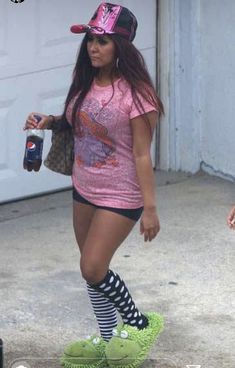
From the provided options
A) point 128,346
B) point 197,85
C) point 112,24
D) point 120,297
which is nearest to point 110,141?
point 112,24

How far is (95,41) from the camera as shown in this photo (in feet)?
16.6

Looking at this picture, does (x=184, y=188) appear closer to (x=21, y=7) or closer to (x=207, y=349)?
(x=21, y=7)

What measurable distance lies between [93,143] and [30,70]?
285 centimetres

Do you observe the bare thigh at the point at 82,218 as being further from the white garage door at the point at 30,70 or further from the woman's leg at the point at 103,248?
the white garage door at the point at 30,70

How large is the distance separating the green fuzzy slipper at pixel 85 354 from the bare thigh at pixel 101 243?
0.40 m

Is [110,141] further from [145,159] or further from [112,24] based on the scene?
[112,24]

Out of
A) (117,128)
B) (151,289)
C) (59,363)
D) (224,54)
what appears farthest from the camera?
(224,54)

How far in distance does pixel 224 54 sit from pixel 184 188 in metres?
1.02

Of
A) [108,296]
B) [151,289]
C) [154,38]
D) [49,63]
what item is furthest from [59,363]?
[154,38]

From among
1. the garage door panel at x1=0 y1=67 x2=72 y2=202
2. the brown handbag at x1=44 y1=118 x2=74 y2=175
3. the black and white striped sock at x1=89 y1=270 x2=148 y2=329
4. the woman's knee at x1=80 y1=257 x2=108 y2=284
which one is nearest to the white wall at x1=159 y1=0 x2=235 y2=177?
the garage door panel at x1=0 y1=67 x2=72 y2=202

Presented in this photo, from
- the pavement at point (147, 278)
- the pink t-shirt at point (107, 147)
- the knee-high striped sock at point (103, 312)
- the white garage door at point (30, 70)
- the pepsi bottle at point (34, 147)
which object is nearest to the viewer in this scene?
the pink t-shirt at point (107, 147)

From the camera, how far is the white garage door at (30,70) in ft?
25.3

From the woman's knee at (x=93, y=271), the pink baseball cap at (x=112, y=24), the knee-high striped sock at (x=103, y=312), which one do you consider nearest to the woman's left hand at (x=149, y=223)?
the woman's knee at (x=93, y=271)

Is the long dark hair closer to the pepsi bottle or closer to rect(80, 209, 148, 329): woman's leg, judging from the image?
the pepsi bottle
